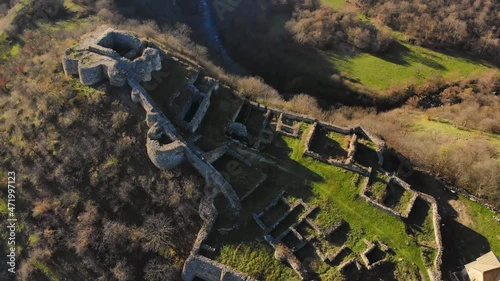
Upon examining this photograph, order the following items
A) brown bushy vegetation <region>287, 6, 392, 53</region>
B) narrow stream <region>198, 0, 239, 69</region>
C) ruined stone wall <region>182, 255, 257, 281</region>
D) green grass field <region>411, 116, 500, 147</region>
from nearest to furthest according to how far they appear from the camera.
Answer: ruined stone wall <region>182, 255, 257, 281</region> → green grass field <region>411, 116, 500, 147</region> → brown bushy vegetation <region>287, 6, 392, 53</region> → narrow stream <region>198, 0, 239, 69</region>

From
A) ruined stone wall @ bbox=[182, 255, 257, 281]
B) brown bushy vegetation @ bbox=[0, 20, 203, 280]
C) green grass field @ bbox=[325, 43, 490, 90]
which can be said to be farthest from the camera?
green grass field @ bbox=[325, 43, 490, 90]

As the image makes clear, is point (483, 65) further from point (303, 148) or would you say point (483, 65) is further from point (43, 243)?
point (43, 243)

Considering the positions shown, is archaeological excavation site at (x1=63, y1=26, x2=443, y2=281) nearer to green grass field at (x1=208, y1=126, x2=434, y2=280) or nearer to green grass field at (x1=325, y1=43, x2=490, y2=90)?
green grass field at (x1=208, y1=126, x2=434, y2=280)

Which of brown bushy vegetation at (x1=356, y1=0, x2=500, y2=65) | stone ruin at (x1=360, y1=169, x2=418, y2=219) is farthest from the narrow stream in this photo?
stone ruin at (x1=360, y1=169, x2=418, y2=219)

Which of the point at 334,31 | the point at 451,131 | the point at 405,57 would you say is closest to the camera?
the point at 451,131

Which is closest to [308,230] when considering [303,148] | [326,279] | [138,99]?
[326,279]

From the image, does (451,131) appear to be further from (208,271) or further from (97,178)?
(97,178)

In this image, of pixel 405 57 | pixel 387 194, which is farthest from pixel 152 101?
pixel 405 57
